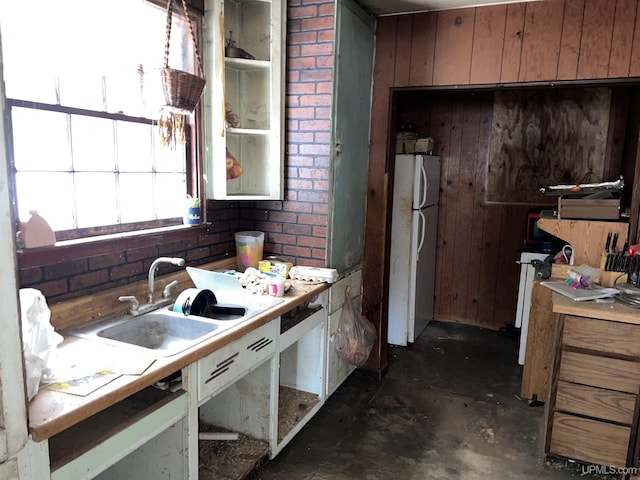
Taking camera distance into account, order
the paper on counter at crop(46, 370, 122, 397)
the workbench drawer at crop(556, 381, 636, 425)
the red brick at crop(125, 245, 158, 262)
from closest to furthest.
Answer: the paper on counter at crop(46, 370, 122, 397) < the red brick at crop(125, 245, 158, 262) < the workbench drawer at crop(556, 381, 636, 425)

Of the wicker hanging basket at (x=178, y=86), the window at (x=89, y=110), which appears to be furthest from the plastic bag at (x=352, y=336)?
the wicker hanging basket at (x=178, y=86)

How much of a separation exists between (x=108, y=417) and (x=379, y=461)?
4.77 ft

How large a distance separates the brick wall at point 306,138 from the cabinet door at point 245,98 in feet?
0.33

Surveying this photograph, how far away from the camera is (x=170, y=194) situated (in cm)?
238

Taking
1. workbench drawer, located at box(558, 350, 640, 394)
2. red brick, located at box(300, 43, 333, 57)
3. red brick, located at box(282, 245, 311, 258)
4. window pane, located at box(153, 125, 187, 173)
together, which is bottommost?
workbench drawer, located at box(558, 350, 640, 394)

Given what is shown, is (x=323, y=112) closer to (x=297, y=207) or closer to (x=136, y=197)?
(x=297, y=207)

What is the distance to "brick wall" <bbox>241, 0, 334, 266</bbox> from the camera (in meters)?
2.62

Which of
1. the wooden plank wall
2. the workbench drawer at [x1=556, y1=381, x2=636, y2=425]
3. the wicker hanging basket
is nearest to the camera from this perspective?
the wicker hanging basket

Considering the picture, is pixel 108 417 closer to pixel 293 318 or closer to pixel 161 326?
pixel 161 326

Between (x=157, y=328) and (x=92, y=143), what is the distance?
2.73ft

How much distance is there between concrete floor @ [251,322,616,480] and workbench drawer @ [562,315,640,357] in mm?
657

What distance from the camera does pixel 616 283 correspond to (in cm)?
260

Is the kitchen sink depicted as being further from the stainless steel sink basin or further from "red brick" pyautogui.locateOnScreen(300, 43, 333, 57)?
"red brick" pyautogui.locateOnScreen(300, 43, 333, 57)

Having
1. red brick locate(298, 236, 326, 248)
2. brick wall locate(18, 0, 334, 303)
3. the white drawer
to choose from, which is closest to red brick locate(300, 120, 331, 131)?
brick wall locate(18, 0, 334, 303)
